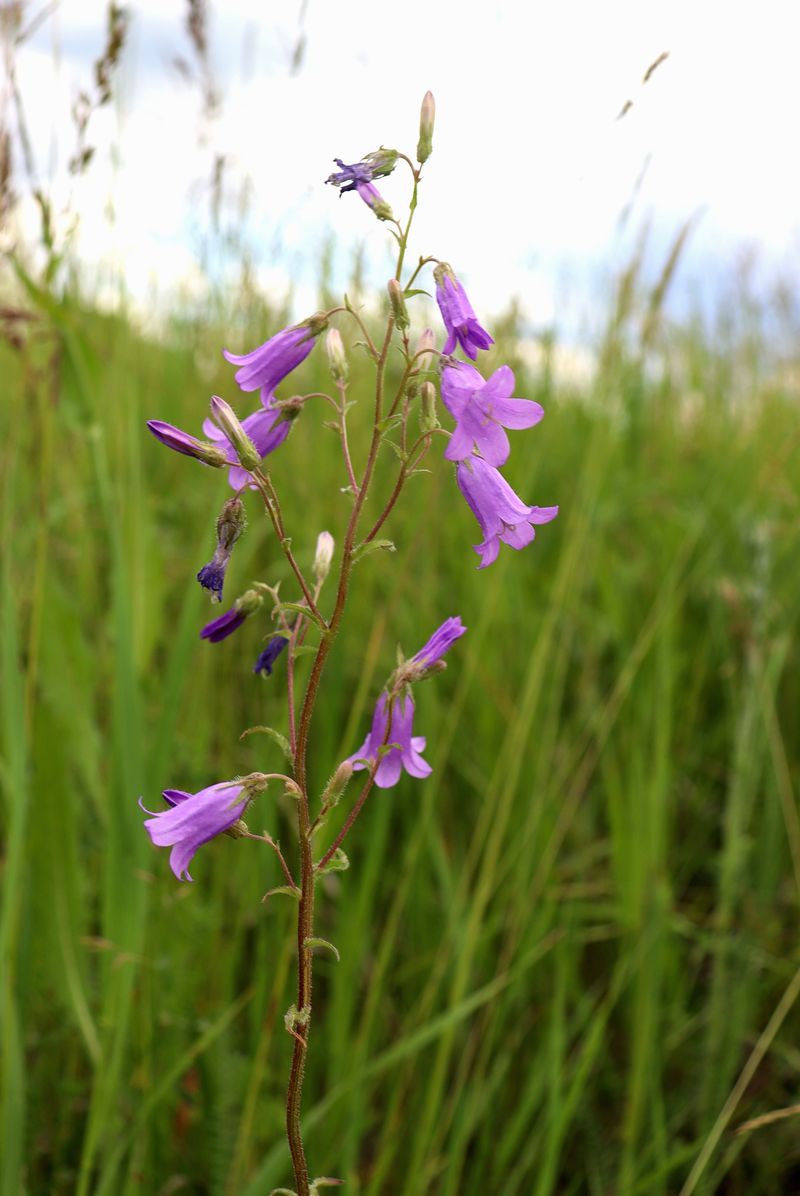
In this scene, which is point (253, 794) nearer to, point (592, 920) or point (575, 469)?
point (592, 920)

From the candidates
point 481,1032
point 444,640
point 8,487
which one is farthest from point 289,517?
point 444,640

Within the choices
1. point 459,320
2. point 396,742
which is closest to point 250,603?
point 396,742

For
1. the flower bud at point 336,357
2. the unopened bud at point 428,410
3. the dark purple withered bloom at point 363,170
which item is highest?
the dark purple withered bloom at point 363,170

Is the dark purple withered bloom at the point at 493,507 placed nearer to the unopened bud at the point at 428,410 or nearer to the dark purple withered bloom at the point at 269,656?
the unopened bud at the point at 428,410

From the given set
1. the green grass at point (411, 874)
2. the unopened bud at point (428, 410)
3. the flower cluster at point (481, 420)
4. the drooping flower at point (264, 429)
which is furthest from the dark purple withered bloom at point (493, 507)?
the green grass at point (411, 874)

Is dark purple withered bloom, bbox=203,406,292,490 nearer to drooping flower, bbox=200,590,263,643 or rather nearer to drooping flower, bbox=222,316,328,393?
drooping flower, bbox=222,316,328,393

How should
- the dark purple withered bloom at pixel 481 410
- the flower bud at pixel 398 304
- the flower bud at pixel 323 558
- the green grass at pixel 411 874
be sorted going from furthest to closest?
the green grass at pixel 411 874
the flower bud at pixel 323 558
the dark purple withered bloom at pixel 481 410
the flower bud at pixel 398 304

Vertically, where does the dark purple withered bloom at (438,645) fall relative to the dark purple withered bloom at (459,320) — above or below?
below
